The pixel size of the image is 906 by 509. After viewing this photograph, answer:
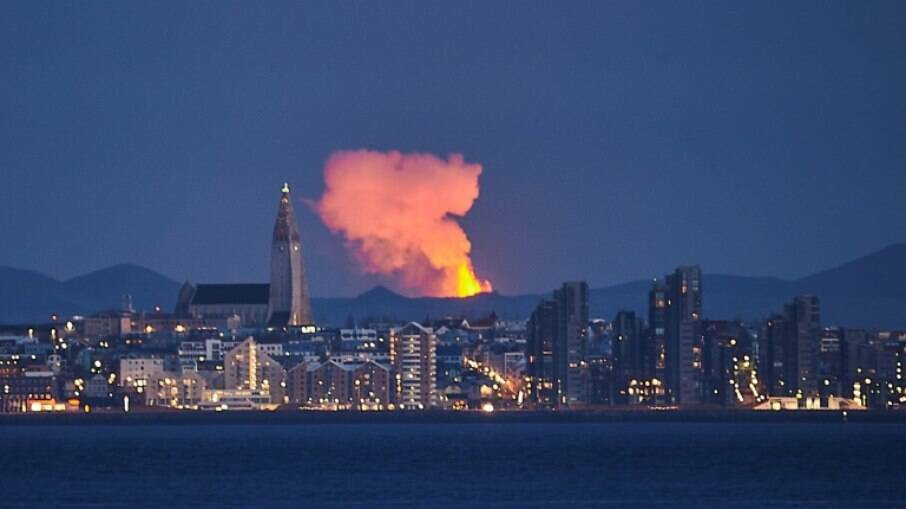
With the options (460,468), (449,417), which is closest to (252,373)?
(449,417)

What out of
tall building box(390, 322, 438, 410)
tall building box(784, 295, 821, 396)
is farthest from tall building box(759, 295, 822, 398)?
tall building box(390, 322, 438, 410)

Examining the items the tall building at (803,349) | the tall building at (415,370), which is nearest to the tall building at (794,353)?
the tall building at (803,349)

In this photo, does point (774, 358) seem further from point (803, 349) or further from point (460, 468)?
point (460, 468)

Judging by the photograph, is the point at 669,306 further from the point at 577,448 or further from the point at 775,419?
the point at 577,448

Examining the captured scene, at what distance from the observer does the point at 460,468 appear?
105m

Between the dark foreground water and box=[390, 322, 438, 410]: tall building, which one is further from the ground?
box=[390, 322, 438, 410]: tall building

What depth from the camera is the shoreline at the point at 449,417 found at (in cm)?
16700

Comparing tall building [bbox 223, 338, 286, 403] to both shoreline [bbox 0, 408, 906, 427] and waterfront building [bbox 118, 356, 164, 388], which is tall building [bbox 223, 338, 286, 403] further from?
shoreline [bbox 0, 408, 906, 427]

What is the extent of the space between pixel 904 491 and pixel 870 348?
97.8 m

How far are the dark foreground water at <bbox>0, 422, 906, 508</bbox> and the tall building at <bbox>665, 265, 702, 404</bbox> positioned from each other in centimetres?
2386

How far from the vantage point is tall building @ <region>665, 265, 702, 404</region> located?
175000 mm

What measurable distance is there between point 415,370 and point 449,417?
9.28 m

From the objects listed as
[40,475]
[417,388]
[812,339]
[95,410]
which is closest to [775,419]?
[812,339]

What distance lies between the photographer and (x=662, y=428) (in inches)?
6156
